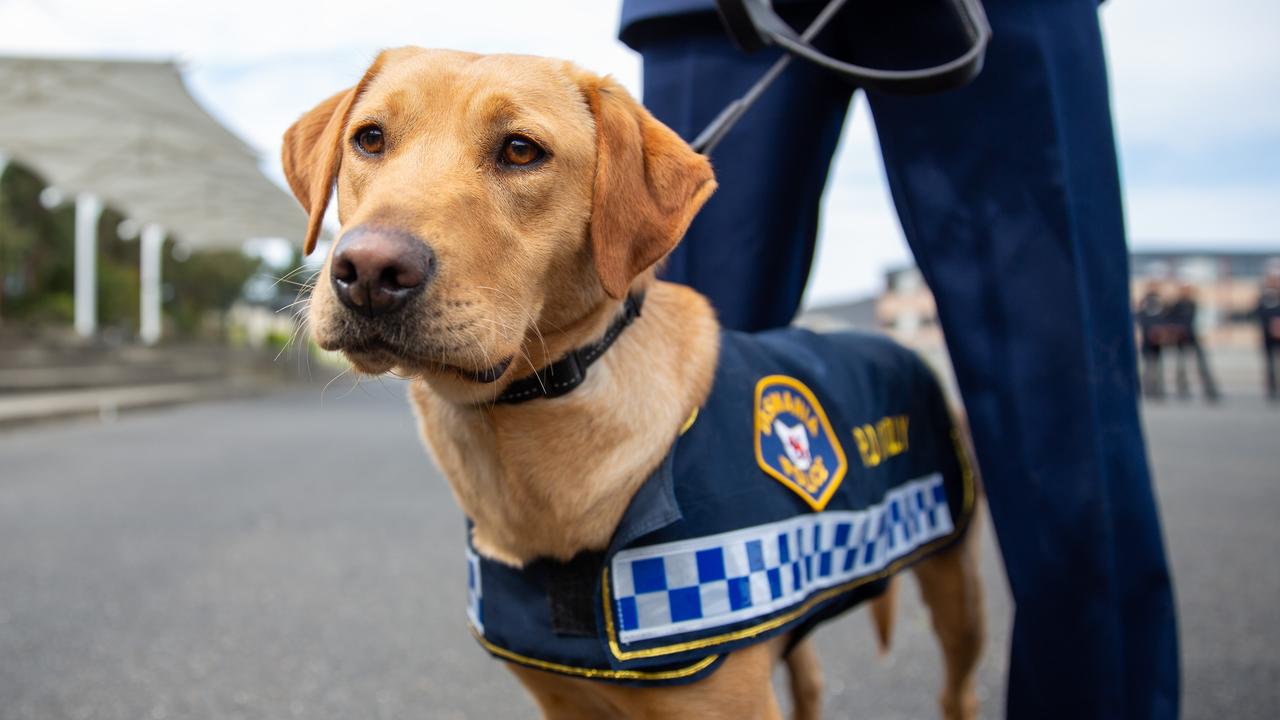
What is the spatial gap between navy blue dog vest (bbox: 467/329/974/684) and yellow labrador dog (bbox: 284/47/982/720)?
0.04 m

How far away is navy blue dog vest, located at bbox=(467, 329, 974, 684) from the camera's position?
1422 millimetres

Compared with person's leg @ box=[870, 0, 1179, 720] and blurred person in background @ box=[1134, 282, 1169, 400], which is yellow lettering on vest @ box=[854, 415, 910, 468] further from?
blurred person in background @ box=[1134, 282, 1169, 400]

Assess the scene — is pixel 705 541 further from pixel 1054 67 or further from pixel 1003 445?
pixel 1054 67

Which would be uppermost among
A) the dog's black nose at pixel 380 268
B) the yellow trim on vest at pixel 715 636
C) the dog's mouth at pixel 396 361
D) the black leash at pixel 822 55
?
the black leash at pixel 822 55

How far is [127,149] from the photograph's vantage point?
17141 millimetres

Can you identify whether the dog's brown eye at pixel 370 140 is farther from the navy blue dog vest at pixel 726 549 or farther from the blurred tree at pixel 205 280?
the blurred tree at pixel 205 280

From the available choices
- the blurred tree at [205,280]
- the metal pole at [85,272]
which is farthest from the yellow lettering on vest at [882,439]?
the blurred tree at [205,280]

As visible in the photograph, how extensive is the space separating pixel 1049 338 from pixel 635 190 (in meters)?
0.89

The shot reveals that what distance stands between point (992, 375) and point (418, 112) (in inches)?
47.1

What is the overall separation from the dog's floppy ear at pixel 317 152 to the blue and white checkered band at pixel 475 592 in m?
0.63

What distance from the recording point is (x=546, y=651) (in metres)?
1.46

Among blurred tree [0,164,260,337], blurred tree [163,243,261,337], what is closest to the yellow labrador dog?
blurred tree [0,164,260,337]

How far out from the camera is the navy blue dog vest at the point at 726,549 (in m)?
1.42

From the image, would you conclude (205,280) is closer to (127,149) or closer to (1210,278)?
(127,149)
